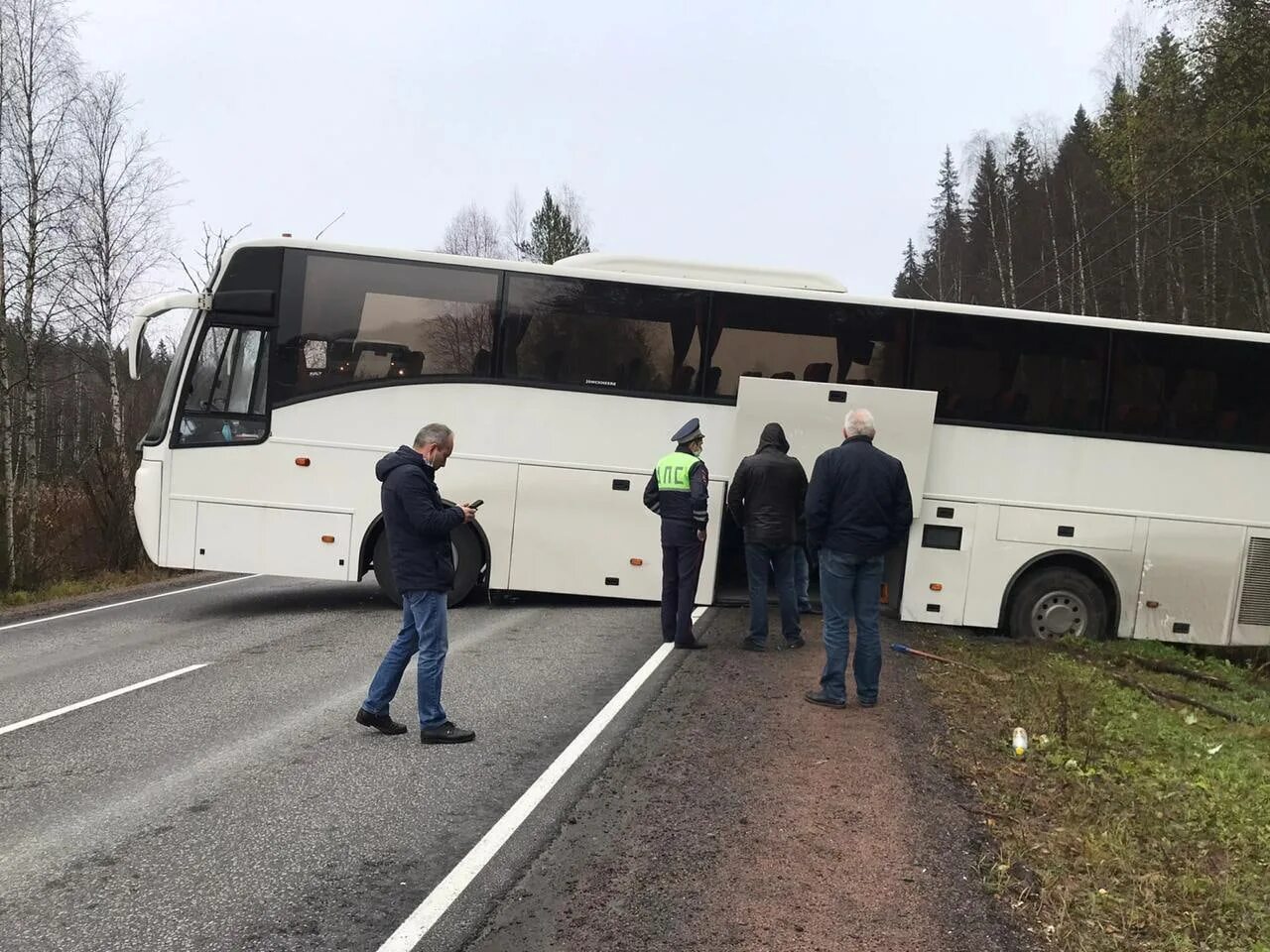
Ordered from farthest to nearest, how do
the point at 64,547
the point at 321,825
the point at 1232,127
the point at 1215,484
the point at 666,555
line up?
1. the point at 1232,127
2. the point at 64,547
3. the point at 1215,484
4. the point at 666,555
5. the point at 321,825

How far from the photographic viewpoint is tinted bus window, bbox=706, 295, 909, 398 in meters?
9.61

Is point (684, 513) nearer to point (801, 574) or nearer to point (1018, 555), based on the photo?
point (801, 574)

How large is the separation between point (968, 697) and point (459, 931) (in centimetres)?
466

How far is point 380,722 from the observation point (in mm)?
5570

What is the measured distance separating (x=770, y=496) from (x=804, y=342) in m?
2.58

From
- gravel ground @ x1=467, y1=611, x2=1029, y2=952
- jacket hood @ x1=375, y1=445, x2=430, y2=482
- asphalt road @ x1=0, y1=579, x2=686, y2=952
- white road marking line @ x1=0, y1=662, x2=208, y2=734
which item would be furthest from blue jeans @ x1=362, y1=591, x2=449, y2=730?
white road marking line @ x1=0, y1=662, x2=208, y2=734

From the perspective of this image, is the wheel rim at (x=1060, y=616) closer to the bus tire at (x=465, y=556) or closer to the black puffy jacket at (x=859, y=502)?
the black puffy jacket at (x=859, y=502)

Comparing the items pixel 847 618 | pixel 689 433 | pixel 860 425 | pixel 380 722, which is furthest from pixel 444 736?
pixel 689 433

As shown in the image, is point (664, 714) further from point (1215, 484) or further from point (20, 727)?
point (1215, 484)

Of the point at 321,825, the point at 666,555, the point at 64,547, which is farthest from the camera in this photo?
the point at 64,547

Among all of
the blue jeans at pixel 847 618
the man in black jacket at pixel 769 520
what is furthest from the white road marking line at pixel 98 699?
the blue jeans at pixel 847 618

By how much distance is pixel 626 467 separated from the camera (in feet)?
32.2

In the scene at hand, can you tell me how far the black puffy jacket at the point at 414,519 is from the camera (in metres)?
5.20

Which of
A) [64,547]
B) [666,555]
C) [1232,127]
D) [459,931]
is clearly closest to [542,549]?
[666,555]
